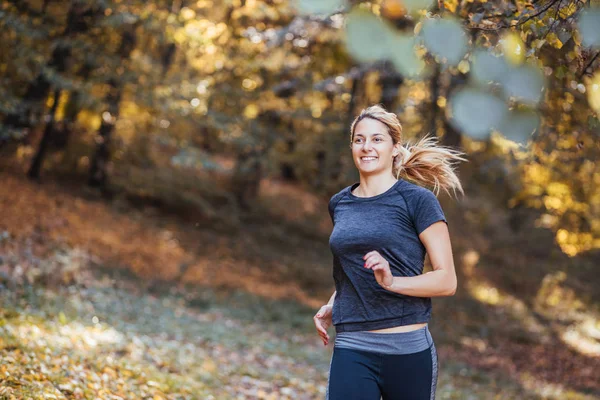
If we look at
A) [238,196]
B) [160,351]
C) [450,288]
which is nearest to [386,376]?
[450,288]

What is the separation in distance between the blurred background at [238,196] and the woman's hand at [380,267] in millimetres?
899

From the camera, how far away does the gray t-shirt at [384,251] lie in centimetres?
333

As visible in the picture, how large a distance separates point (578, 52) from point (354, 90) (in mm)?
14737

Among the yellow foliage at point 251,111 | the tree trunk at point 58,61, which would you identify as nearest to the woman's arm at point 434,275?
the tree trunk at point 58,61

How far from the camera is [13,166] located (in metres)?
15.6

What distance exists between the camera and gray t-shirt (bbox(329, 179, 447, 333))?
3.33 meters

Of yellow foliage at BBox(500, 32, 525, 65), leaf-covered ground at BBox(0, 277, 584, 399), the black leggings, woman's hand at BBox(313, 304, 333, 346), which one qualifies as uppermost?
yellow foliage at BBox(500, 32, 525, 65)

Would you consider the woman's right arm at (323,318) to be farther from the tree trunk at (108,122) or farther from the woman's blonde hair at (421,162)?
the tree trunk at (108,122)

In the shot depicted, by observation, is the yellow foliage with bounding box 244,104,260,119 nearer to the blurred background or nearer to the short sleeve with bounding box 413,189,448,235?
the blurred background

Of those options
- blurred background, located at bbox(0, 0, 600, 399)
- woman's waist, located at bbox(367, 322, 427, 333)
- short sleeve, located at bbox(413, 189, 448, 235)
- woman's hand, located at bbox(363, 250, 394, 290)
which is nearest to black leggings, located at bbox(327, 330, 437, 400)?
woman's waist, located at bbox(367, 322, 427, 333)

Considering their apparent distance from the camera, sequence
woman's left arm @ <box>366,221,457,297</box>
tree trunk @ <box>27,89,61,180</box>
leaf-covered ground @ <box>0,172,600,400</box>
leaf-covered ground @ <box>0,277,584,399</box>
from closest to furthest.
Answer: woman's left arm @ <box>366,221,457,297</box> < leaf-covered ground @ <box>0,277,584,399</box> < leaf-covered ground @ <box>0,172,600,400</box> < tree trunk @ <box>27,89,61,180</box>

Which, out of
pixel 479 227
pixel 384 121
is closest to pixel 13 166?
pixel 384 121

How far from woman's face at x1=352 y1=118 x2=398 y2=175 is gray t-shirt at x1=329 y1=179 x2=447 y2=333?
0.17 m

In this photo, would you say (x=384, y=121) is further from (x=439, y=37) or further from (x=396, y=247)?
(x=439, y=37)
